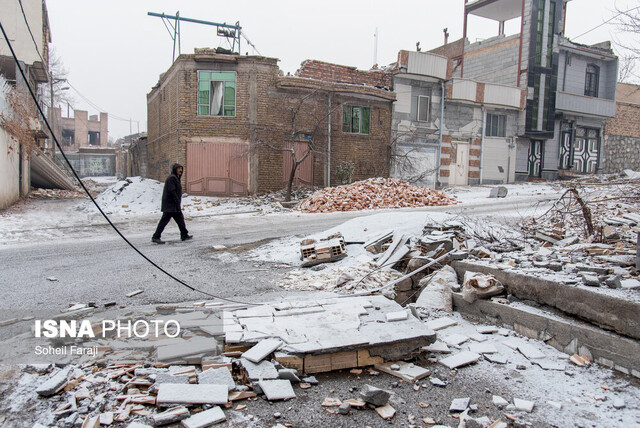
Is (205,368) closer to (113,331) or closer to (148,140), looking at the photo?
(113,331)

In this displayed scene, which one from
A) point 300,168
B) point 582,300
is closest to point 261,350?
point 582,300

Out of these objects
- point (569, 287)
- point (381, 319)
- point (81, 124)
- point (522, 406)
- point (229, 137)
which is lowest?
point (522, 406)

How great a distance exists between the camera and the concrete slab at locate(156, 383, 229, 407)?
2.90 metres

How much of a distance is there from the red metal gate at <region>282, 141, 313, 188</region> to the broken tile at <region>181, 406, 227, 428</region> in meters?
16.8

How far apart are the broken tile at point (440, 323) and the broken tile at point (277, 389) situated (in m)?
1.94

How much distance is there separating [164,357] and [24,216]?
38.2 feet

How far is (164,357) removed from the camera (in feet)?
11.3

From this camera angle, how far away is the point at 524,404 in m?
3.15

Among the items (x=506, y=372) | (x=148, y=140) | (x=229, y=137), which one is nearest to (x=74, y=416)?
(x=506, y=372)

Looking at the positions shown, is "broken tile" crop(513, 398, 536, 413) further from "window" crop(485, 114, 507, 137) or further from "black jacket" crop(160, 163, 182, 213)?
"window" crop(485, 114, 507, 137)

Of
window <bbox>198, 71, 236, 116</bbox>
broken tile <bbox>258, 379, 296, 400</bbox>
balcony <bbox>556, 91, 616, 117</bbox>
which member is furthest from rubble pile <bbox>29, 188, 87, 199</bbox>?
balcony <bbox>556, 91, 616, 117</bbox>

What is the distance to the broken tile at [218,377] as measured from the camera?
3137 mm

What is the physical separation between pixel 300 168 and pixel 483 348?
16237 mm

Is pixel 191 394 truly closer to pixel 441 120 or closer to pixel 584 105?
pixel 441 120
